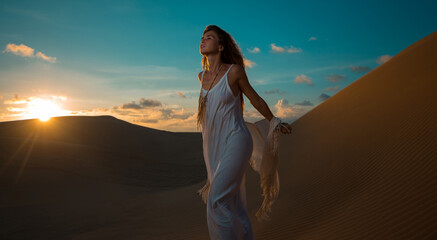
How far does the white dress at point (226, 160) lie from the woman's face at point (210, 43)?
0.34 meters

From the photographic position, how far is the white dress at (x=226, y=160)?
2.62 meters

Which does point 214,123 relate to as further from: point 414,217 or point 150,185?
point 150,185

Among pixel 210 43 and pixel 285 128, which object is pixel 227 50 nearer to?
pixel 210 43

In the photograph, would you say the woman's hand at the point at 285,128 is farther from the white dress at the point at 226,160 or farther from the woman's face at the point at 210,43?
the woman's face at the point at 210,43

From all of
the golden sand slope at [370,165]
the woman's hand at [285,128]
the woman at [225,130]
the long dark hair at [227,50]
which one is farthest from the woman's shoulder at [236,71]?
the golden sand slope at [370,165]

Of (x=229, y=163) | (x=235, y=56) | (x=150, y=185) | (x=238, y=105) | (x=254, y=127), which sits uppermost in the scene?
(x=235, y=56)

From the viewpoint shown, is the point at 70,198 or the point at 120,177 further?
the point at 120,177

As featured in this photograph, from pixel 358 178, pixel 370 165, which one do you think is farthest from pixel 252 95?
pixel 370 165

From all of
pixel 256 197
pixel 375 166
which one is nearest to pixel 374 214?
pixel 375 166

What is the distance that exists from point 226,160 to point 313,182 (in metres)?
6.12

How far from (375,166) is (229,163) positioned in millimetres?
5573

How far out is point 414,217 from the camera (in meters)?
4.39

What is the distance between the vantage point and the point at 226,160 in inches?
105

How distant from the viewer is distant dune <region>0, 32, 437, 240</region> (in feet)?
17.2
